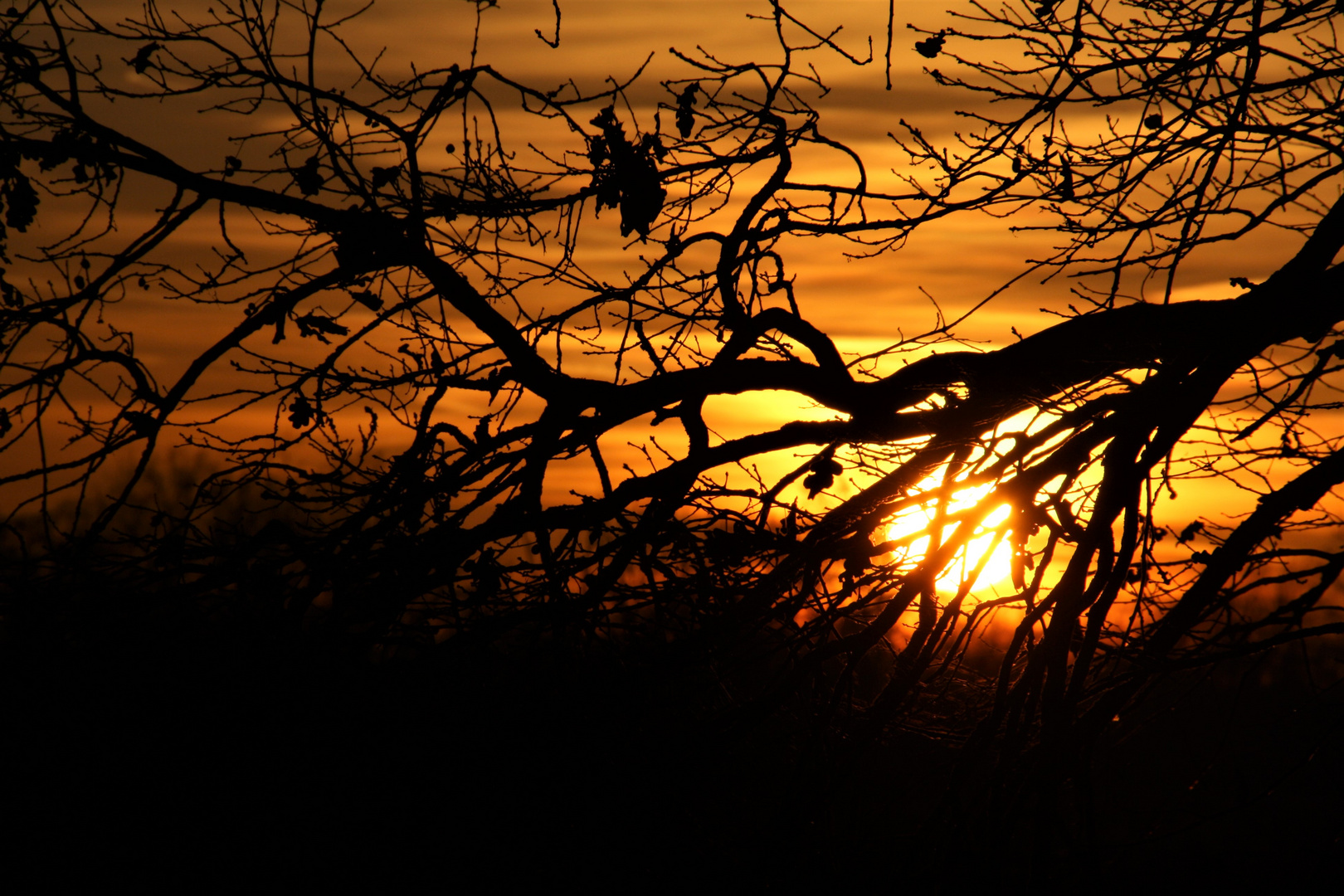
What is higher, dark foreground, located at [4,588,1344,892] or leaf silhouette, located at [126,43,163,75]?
leaf silhouette, located at [126,43,163,75]

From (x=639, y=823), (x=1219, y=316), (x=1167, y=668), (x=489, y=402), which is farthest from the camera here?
(x=489, y=402)

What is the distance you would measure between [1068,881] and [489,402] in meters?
3.57

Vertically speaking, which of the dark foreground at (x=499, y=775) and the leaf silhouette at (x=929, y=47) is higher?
the leaf silhouette at (x=929, y=47)

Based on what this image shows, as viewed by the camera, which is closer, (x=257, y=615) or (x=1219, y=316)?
(x=257, y=615)

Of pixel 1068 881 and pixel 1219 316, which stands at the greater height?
pixel 1219 316

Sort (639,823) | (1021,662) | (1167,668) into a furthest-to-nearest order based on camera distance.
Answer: (1021,662) < (639,823) < (1167,668)

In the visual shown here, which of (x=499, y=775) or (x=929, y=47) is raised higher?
(x=929, y=47)

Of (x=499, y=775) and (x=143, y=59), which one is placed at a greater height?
(x=143, y=59)

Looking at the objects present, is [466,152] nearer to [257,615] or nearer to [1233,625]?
[257,615]

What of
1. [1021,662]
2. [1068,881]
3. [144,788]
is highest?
[1021,662]

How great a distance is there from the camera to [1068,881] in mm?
4188

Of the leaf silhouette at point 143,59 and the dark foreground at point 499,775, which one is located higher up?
the leaf silhouette at point 143,59

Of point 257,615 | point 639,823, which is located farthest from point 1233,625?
point 257,615

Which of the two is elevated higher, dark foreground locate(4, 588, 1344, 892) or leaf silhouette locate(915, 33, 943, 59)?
leaf silhouette locate(915, 33, 943, 59)
